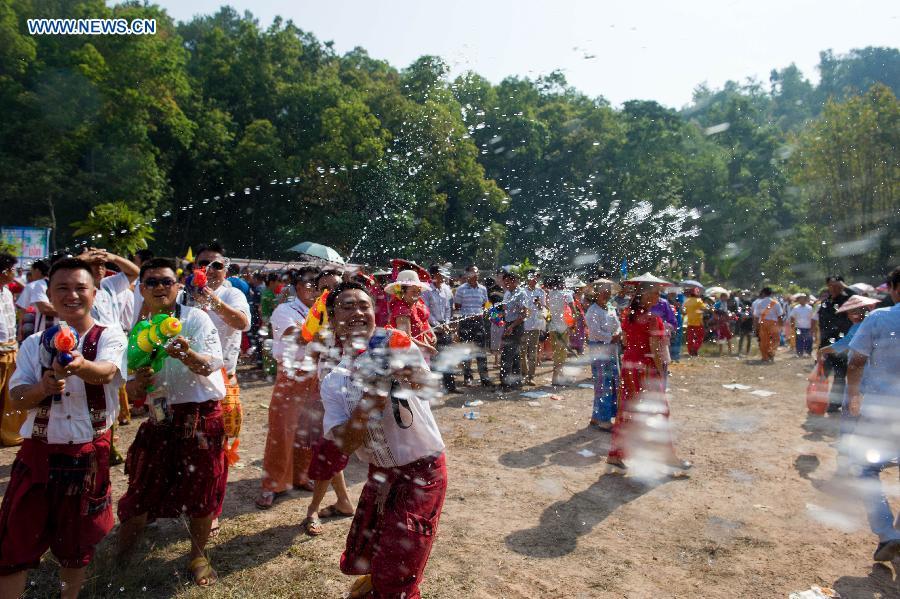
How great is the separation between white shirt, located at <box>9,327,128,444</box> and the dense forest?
12.8m

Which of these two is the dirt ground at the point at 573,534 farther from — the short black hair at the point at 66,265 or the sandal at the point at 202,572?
the short black hair at the point at 66,265

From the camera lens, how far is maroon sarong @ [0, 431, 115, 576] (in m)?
2.76

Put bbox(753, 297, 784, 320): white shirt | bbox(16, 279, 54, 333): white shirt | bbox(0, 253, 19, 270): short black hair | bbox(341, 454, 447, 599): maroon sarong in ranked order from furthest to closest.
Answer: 1. bbox(753, 297, 784, 320): white shirt
2. bbox(16, 279, 54, 333): white shirt
3. bbox(0, 253, 19, 270): short black hair
4. bbox(341, 454, 447, 599): maroon sarong

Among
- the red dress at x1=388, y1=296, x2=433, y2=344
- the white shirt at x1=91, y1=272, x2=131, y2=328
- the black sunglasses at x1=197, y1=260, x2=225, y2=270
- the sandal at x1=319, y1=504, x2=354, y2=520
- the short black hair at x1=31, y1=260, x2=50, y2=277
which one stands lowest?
the sandal at x1=319, y1=504, x2=354, y2=520

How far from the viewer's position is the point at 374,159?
17156 millimetres

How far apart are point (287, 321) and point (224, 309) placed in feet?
1.88

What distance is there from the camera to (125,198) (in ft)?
77.7

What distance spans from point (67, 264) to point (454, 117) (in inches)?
725

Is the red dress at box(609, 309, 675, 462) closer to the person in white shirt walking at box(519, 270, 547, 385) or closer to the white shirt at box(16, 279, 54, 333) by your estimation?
the person in white shirt walking at box(519, 270, 547, 385)

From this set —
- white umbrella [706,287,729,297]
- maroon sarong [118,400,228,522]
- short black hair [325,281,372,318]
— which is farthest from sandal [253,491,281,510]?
white umbrella [706,287,729,297]

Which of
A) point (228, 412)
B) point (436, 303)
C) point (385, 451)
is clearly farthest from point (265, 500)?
point (436, 303)

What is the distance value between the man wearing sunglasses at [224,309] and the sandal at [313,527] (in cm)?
59

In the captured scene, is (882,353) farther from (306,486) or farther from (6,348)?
(6,348)

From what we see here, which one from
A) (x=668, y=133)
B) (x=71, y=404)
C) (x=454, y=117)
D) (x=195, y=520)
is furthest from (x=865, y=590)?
(x=668, y=133)
